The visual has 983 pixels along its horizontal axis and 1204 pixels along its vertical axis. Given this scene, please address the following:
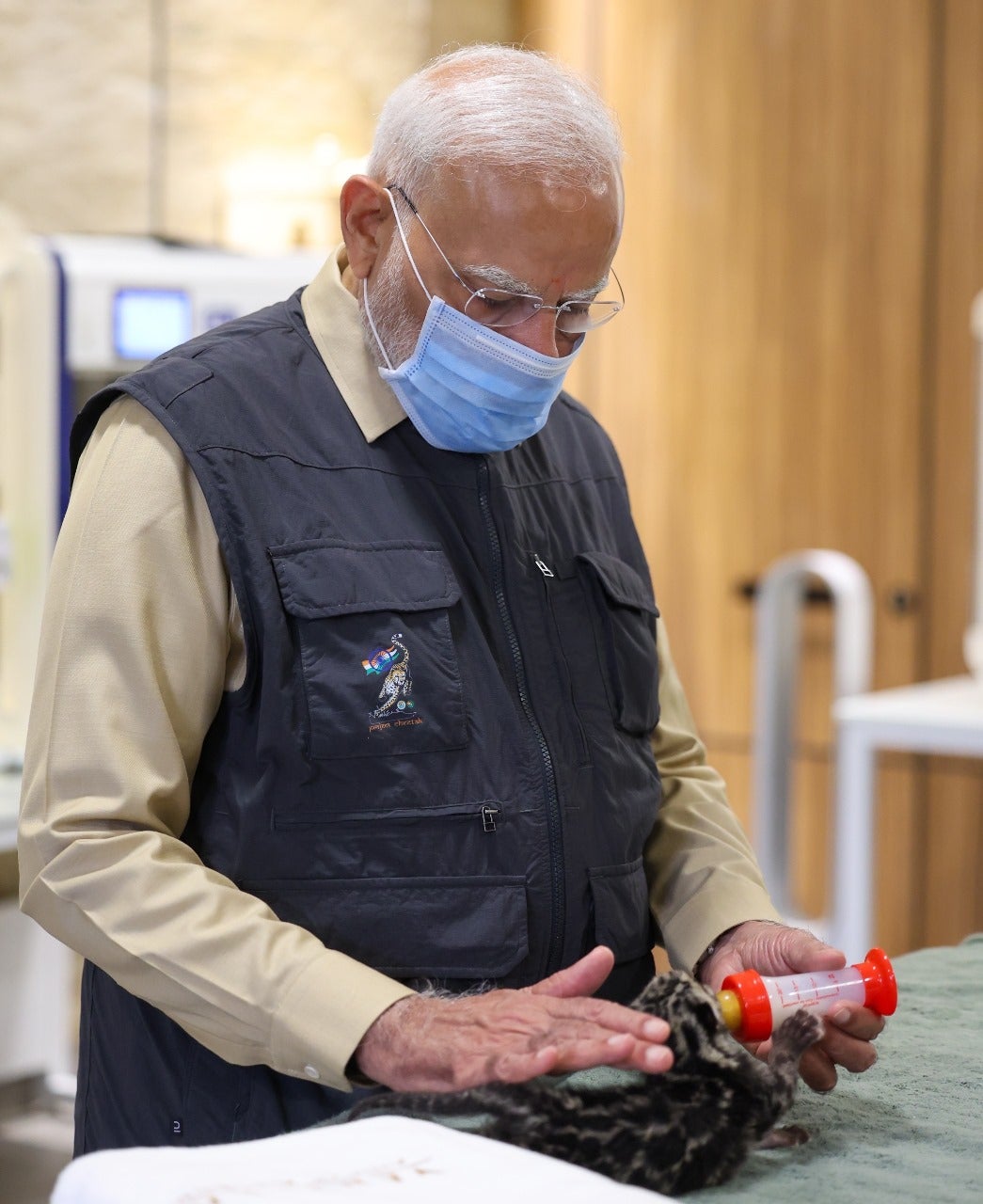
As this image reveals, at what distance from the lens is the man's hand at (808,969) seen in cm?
105

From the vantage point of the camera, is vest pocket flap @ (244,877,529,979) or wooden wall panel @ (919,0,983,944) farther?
wooden wall panel @ (919,0,983,944)

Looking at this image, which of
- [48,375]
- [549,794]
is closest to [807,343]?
[48,375]

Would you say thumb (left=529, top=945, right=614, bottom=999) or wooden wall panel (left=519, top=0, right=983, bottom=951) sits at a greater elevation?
wooden wall panel (left=519, top=0, right=983, bottom=951)

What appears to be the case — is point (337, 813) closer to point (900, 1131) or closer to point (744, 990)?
point (744, 990)

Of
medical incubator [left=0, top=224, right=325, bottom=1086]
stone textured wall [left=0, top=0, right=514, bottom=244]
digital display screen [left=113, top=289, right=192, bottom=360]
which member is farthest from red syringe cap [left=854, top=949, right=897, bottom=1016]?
stone textured wall [left=0, top=0, right=514, bottom=244]

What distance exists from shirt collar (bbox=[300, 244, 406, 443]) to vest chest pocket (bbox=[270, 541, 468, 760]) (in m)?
0.13

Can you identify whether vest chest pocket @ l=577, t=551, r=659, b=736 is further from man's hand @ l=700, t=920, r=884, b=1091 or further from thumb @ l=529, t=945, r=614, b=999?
thumb @ l=529, t=945, r=614, b=999

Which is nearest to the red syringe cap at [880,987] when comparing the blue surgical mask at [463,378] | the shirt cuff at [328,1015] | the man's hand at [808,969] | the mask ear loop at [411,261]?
the man's hand at [808,969]

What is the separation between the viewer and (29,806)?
1.09 metres

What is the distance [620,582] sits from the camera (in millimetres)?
1352

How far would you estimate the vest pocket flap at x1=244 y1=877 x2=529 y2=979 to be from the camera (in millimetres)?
1121

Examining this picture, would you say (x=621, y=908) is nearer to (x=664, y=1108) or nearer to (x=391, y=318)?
(x=664, y=1108)

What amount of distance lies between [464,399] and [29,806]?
1.54 feet

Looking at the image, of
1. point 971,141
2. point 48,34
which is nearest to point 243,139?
point 48,34
